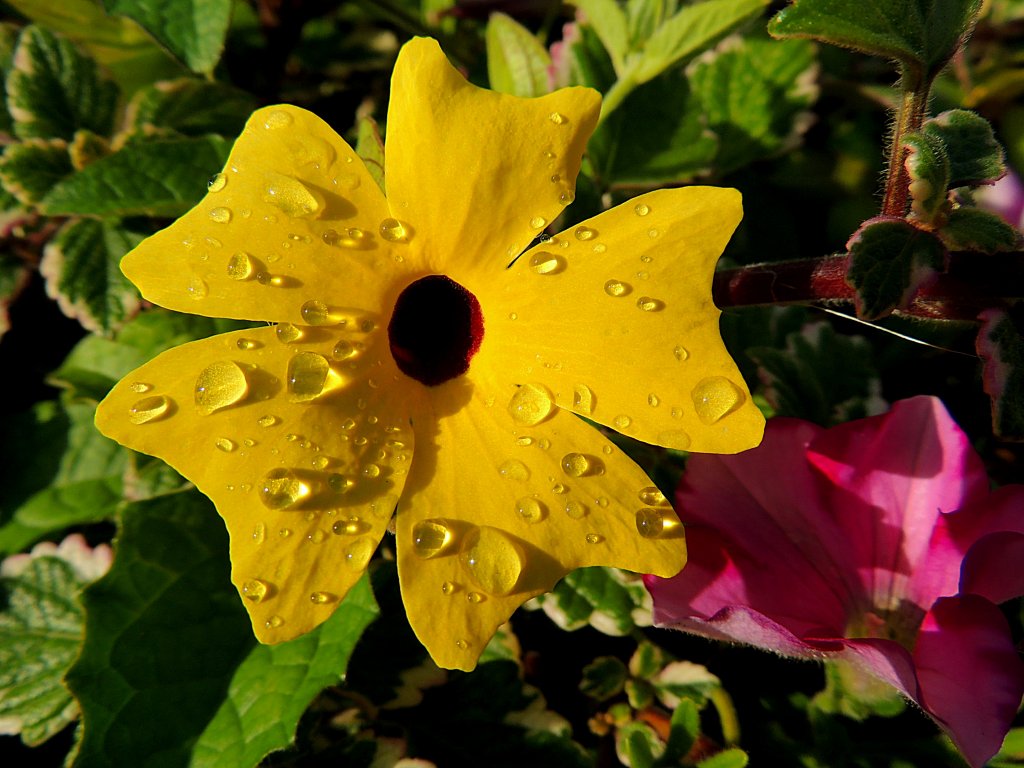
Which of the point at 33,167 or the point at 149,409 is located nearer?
the point at 149,409

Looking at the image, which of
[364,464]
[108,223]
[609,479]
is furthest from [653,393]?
[108,223]

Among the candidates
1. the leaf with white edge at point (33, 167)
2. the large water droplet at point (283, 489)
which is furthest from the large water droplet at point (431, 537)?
the leaf with white edge at point (33, 167)

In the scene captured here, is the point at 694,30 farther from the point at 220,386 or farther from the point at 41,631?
the point at 41,631

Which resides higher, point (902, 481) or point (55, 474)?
point (902, 481)

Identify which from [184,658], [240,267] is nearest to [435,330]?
[240,267]

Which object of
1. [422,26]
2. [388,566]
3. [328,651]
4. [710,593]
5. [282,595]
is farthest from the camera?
[422,26]

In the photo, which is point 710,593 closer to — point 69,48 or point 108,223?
point 108,223

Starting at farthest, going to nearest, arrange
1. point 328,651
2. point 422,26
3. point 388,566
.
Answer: point 422,26 → point 388,566 → point 328,651

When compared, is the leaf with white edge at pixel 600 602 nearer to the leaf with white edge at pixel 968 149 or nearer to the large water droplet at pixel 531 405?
the large water droplet at pixel 531 405
